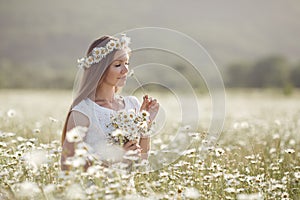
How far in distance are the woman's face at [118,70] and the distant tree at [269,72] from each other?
67.3 m

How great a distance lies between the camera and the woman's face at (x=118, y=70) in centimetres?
443

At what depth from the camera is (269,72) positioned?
7962 centimetres

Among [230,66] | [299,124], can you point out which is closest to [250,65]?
[230,66]

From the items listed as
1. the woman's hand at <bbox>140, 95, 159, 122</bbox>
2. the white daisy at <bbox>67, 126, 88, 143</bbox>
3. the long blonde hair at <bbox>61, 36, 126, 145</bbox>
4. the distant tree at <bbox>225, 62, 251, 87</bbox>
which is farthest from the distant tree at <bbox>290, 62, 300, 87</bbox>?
the white daisy at <bbox>67, 126, 88, 143</bbox>

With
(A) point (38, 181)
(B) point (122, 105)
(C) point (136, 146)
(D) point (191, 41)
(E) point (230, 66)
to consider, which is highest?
(E) point (230, 66)

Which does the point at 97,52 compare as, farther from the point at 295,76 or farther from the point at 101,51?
the point at 295,76

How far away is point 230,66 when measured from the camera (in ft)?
293

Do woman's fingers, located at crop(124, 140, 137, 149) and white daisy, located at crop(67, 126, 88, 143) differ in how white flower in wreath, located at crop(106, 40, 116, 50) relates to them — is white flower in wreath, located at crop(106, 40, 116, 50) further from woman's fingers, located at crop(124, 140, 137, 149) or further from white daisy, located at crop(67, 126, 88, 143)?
white daisy, located at crop(67, 126, 88, 143)

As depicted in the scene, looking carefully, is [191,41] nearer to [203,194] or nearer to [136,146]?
[136,146]

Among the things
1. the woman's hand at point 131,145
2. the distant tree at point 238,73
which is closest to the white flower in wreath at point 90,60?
the woman's hand at point 131,145

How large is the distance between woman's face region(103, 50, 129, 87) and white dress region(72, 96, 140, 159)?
0.28 metres

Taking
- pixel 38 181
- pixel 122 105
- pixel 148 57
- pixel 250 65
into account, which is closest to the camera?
pixel 38 181

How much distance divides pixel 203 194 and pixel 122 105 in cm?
137

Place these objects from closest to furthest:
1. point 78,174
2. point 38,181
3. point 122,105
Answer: point 78,174 < point 38,181 < point 122,105
